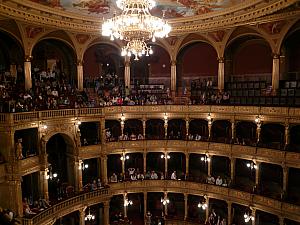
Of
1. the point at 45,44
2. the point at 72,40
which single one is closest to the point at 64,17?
the point at 72,40

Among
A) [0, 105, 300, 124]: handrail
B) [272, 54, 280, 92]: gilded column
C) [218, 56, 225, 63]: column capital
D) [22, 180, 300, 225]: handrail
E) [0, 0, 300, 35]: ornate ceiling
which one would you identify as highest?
[0, 0, 300, 35]: ornate ceiling

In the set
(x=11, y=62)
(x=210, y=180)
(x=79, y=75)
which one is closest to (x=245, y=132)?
(x=210, y=180)

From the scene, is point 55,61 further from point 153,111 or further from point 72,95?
point 153,111

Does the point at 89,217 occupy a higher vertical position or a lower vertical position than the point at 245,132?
lower

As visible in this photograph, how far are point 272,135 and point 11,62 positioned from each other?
19.3m

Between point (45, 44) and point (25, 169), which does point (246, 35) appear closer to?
point (45, 44)

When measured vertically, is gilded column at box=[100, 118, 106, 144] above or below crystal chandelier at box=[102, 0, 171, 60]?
below

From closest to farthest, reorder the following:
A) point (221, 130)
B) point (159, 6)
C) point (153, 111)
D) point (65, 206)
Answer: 1. point (159, 6)
2. point (65, 206)
3. point (153, 111)
4. point (221, 130)

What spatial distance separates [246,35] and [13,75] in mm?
17113

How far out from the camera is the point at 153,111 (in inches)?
971

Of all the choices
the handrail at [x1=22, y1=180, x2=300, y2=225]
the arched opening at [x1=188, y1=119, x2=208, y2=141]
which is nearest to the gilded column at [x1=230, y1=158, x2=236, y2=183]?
the handrail at [x1=22, y1=180, x2=300, y2=225]

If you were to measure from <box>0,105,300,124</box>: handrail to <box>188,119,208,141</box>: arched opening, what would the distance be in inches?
87.4

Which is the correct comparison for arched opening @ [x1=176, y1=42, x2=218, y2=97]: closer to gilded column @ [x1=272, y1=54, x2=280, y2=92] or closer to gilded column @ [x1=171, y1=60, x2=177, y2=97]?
gilded column @ [x1=171, y1=60, x2=177, y2=97]

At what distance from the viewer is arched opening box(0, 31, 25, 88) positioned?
71.0 ft
